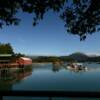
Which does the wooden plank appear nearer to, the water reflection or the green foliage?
the water reflection

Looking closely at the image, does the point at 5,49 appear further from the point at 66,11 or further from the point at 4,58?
the point at 66,11

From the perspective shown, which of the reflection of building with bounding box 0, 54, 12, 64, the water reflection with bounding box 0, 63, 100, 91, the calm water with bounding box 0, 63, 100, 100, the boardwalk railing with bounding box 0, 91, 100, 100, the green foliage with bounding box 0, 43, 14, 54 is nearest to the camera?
the boardwalk railing with bounding box 0, 91, 100, 100

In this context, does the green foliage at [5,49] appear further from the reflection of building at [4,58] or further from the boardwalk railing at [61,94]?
the boardwalk railing at [61,94]

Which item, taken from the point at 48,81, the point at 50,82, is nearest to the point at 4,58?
the point at 48,81

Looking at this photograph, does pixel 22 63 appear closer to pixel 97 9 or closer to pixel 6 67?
pixel 6 67

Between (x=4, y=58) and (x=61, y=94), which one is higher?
(x=4, y=58)

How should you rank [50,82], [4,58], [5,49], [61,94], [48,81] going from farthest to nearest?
[5,49] < [4,58] < [48,81] < [50,82] < [61,94]

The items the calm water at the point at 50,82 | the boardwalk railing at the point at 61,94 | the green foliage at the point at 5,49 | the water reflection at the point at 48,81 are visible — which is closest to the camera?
the boardwalk railing at the point at 61,94

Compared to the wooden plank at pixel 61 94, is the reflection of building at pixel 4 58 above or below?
above

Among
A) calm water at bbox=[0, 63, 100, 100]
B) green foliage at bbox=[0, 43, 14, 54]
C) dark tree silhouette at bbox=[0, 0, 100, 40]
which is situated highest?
green foliage at bbox=[0, 43, 14, 54]

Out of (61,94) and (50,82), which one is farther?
(50,82)

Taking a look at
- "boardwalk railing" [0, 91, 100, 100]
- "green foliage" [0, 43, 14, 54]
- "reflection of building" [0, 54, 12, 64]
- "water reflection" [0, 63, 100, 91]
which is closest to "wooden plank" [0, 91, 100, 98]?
"boardwalk railing" [0, 91, 100, 100]

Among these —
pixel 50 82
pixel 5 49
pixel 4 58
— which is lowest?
pixel 50 82

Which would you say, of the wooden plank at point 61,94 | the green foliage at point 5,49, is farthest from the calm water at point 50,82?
the wooden plank at point 61,94
